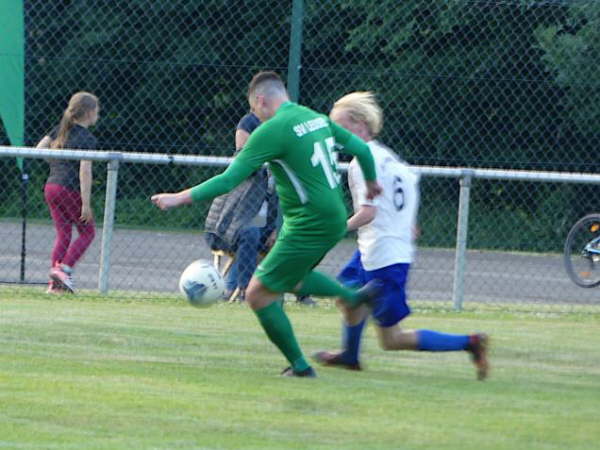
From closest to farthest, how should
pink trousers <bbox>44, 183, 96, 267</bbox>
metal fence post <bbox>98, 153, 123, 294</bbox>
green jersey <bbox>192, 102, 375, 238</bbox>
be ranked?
green jersey <bbox>192, 102, 375, 238</bbox>, metal fence post <bbox>98, 153, 123, 294</bbox>, pink trousers <bbox>44, 183, 96, 267</bbox>

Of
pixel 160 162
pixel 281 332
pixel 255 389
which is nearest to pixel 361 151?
pixel 281 332

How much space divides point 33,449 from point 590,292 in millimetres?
10868

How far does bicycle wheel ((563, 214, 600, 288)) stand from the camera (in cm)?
1515

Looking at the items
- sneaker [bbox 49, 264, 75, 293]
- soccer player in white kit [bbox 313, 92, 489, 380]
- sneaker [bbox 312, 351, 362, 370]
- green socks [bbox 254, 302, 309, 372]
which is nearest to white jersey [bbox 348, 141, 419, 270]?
soccer player in white kit [bbox 313, 92, 489, 380]

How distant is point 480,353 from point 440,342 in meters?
0.26

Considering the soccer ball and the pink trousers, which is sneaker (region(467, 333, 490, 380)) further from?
the pink trousers

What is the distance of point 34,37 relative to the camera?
597 inches

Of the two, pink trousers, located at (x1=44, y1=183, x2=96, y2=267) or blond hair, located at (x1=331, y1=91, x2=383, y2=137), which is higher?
blond hair, located at (x1=331, y1=91, x2=383, y2=137)

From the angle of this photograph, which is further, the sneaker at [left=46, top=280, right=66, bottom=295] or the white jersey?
the sneaker at [left=46, top=280, right=66, bottom=295]

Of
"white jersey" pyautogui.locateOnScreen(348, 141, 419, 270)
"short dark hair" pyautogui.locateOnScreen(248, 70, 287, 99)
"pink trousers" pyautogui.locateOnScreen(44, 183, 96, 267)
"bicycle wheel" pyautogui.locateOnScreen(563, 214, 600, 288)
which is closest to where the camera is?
"short dark hair" pyautogui.locateOnScreen(248, 70, 287, 99)

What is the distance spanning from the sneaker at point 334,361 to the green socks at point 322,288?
15.4 inches

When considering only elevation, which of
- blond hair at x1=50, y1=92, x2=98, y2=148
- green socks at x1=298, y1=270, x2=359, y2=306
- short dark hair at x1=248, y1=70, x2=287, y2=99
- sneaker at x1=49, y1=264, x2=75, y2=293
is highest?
short dark hair at x1=248, y1=70, x2=287, y2=99

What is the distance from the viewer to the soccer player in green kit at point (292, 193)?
7.59 m

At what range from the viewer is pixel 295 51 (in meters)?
11.7
